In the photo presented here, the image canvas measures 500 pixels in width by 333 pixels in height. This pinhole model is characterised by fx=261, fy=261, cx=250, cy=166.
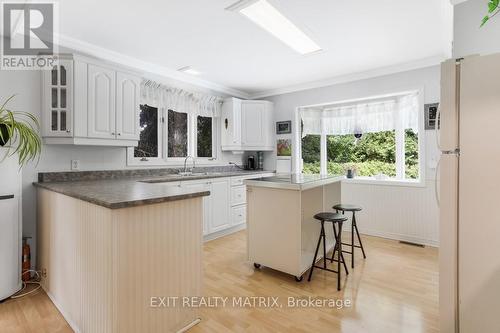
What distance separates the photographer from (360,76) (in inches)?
160

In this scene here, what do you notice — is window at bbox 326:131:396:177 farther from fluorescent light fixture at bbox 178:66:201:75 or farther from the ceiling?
fluorescent light fixture at bbox 178:66:201:75

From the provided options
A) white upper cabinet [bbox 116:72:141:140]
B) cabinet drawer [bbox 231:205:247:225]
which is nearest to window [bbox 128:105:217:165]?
white upper cabinet [bbox 116:72:141:140]

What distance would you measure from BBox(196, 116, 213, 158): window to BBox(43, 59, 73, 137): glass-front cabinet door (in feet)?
6.84

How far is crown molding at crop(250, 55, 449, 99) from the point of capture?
350 cm

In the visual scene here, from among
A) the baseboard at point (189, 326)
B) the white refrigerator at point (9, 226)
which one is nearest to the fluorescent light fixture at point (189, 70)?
the white refrigerator at point (9, 226)

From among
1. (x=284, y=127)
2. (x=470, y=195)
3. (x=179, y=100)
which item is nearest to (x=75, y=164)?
(x=179, y=100)

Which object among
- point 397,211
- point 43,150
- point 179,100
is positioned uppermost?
point 179,100

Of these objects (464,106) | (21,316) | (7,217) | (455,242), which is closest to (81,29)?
(7,217)

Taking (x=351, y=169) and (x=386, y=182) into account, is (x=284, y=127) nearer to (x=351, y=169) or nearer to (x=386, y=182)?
(x=351, y=169)

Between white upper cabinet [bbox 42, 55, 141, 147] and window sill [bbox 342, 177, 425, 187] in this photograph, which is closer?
white upper cabinet [bbox 42, 55, 141, 147]

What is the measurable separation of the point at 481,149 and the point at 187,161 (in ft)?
11.9

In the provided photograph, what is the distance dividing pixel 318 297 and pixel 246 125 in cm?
328

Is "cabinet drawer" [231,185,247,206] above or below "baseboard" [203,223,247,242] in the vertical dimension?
above

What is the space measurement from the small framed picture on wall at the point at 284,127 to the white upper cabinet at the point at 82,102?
2.89 m
